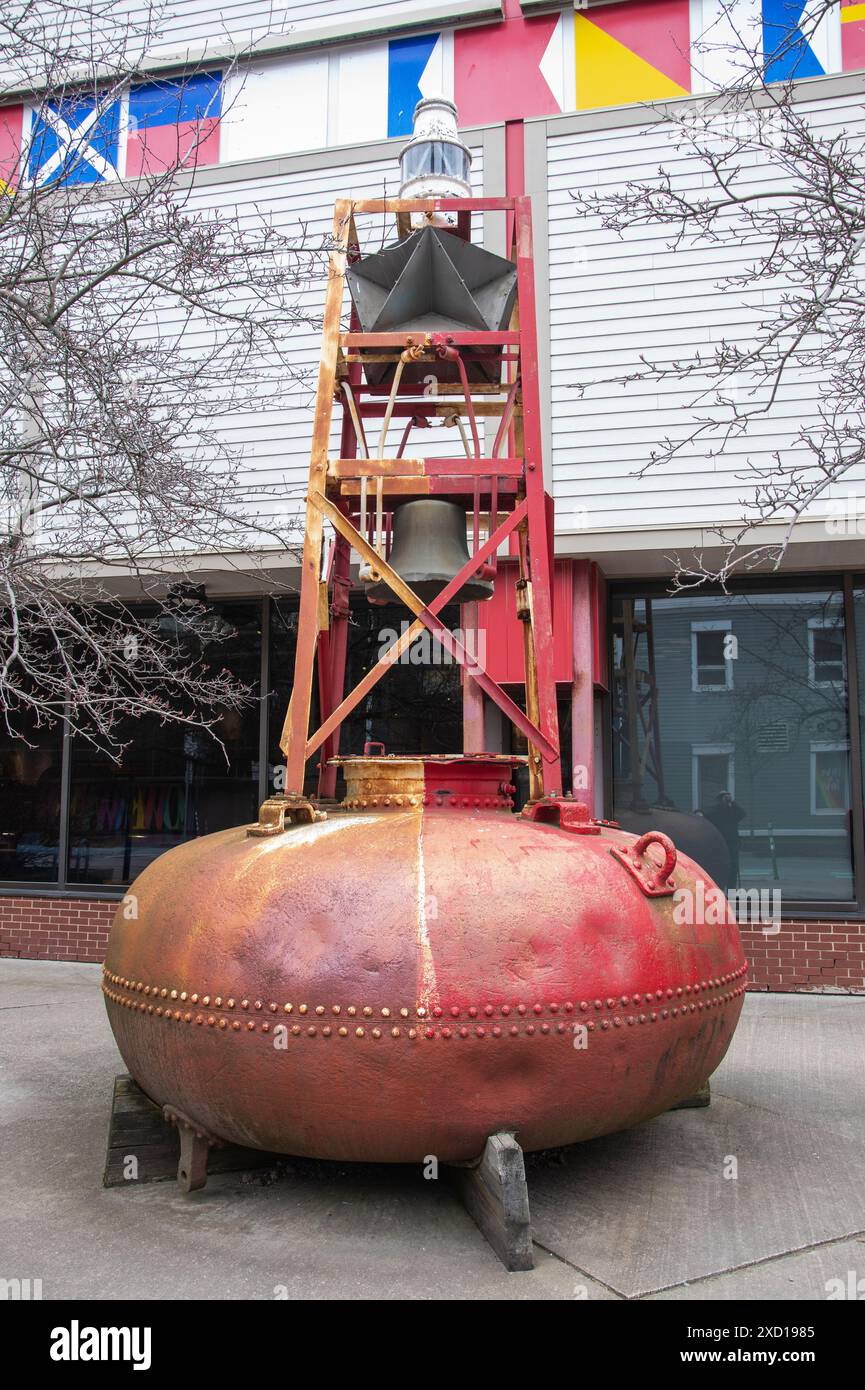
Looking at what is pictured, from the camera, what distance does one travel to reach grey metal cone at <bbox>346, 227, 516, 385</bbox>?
179 inches

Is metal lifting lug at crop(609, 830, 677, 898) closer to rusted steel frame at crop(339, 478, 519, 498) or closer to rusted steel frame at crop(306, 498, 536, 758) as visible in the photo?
rusted steel frame at crop(306, 498, 536, 758)

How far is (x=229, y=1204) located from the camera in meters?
3.66

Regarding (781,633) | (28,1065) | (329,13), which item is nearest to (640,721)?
(781,633)

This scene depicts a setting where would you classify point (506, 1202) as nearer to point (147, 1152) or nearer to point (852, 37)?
point (147, 1152)

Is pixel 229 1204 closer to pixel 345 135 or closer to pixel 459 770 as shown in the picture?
pixel 459 770

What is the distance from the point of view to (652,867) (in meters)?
3.79

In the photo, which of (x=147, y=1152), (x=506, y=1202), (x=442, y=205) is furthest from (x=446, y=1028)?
(x=442, y=205)

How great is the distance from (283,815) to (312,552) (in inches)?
44.3

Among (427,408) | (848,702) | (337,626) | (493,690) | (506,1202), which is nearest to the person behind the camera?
(506,1202)

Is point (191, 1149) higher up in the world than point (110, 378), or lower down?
lower down

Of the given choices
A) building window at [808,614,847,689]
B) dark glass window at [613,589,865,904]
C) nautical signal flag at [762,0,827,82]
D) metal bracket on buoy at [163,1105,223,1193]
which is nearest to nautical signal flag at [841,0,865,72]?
nautical signal flag at [762,0,827,82]

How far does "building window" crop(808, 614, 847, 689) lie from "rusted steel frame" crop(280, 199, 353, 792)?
5402 mm

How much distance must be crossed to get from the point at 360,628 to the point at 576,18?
5499 millimetres

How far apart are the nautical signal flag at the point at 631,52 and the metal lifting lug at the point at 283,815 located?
281 inches
